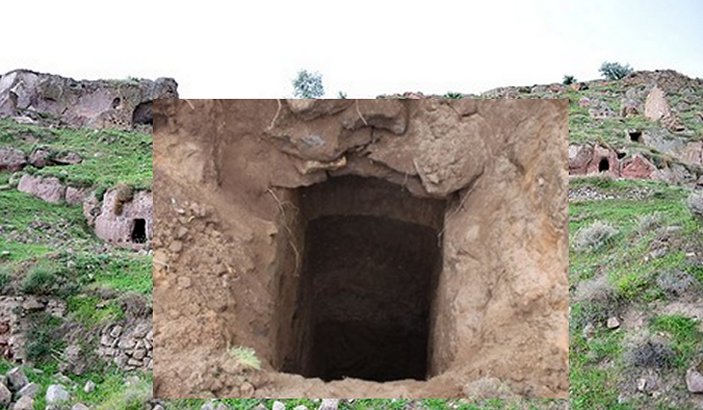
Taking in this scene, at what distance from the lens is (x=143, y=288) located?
980cm

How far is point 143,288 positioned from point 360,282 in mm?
3153

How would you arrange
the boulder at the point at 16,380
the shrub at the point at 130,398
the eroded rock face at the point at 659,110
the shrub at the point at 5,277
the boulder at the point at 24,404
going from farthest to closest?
the eroded rock face at the point at 659,110
the shrub at the point at 5,277
the boulder at the point at 16,380
the boulder at the point at 24,404
the shrub at the point at 130,398

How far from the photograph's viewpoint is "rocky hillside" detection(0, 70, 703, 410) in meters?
7.28

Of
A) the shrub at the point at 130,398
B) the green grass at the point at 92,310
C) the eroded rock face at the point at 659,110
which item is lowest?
the shrub at the point at 130,398

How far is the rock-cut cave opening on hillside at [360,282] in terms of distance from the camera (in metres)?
6.20

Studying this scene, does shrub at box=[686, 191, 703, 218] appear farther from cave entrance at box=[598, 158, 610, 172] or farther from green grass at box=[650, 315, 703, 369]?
cave entrance at box=[598, 158, 610, 172]

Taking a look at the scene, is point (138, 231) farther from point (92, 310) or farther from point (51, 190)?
point (92, 310)

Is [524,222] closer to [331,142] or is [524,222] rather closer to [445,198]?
[445,198]

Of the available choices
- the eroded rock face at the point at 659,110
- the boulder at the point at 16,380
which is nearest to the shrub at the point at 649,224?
the boulder at the point at 16,380

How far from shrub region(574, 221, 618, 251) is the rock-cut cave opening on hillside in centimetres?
382

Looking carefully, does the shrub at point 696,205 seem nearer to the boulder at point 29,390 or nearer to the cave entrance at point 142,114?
the boulder at point 29,390

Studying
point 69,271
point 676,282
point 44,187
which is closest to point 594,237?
point 676,282

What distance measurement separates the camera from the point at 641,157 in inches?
824

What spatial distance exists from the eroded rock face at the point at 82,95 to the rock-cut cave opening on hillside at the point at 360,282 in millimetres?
21694
